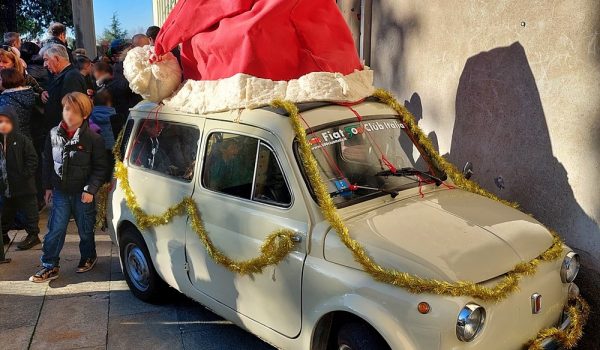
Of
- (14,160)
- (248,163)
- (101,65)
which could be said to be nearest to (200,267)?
(248,163)

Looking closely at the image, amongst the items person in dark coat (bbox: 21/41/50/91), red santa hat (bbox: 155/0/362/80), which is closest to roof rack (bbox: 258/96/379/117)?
red santa hat (bbox: 155/0/362/80)

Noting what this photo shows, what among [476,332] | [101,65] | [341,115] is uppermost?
[101,65]

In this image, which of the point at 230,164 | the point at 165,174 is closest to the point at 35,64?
the point at 165,174

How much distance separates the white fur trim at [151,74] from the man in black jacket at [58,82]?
249 cm

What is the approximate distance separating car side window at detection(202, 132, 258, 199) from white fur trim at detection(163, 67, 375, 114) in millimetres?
235

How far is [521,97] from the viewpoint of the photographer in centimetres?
456

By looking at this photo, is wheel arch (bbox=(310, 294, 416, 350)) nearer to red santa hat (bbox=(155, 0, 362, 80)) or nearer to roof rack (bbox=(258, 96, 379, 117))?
roof rack (bbox=(258, 96, 379, 117))

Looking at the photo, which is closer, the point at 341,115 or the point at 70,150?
the point at 341,115

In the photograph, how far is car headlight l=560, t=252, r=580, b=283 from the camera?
3289mm

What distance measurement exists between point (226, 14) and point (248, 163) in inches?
51.9

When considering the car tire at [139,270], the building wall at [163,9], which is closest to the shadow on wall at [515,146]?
the car tire at [139,270]

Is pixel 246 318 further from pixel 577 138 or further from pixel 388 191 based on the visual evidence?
pixel 577 138

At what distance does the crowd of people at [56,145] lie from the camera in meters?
4.96

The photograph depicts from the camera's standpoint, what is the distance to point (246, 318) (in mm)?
3656
